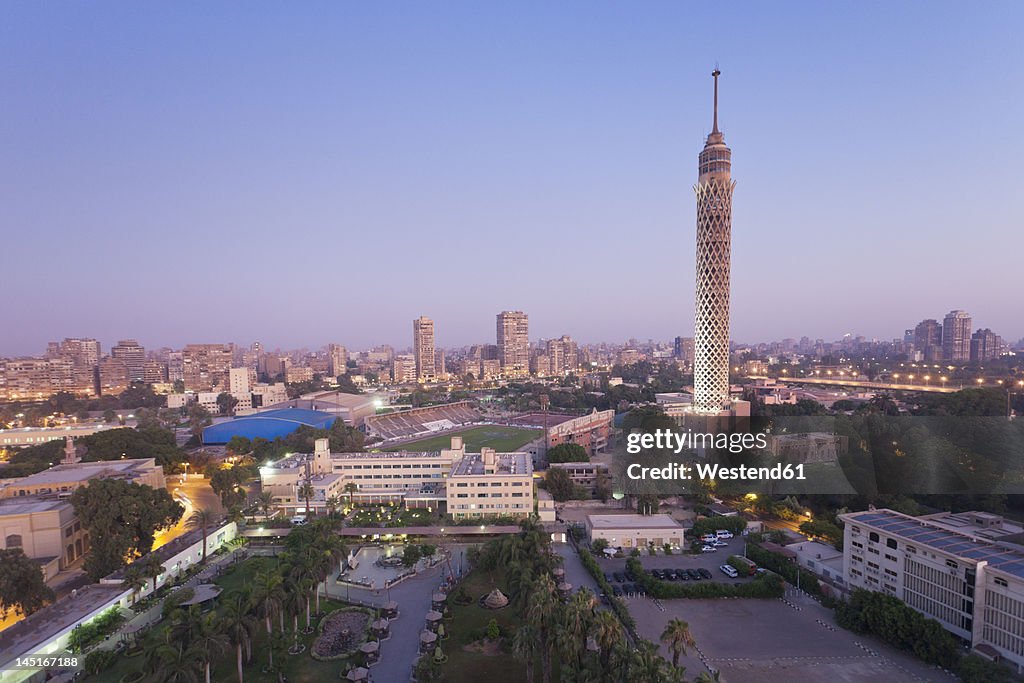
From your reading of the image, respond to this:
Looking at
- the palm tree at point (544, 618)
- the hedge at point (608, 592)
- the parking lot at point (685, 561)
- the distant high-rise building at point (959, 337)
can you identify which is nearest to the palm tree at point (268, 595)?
the palm tree at point (544, 618)

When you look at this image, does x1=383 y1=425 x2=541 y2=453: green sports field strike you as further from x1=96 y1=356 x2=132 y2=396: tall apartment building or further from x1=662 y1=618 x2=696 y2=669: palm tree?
x1=96 y1=356 x2=132 y2=396: tall apartment building

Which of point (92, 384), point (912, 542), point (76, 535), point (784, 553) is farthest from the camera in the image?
point (92, 384)

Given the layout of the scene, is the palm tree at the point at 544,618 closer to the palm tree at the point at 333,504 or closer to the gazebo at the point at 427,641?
the gazebo at the point at 427,641

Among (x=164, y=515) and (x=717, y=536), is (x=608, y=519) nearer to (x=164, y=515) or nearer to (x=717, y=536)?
(x=717, y=536)

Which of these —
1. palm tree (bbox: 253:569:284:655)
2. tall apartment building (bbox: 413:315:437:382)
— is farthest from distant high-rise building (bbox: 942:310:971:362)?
palm tree (bbox: 253:569:284:655)

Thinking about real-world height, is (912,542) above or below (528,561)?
above

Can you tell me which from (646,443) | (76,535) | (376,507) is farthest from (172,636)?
(646,443)

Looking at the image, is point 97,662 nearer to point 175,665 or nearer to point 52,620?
point 52,620
